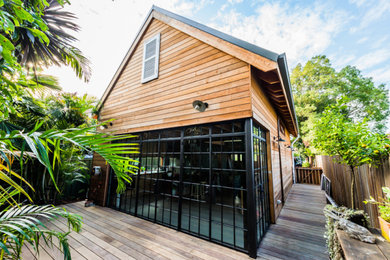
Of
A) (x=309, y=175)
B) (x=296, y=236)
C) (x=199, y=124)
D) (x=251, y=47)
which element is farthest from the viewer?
(x=309, y=175)

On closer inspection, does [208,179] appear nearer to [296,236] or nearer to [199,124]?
[199,124]

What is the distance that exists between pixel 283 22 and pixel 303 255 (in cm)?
705

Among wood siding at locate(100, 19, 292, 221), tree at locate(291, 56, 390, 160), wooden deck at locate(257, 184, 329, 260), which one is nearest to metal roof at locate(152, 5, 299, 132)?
wood siding at locate(100, 19, 292, 221)

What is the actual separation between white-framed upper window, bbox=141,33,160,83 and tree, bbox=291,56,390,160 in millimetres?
13074

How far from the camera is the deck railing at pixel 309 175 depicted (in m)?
9.59

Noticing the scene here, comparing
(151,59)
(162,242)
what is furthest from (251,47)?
(162,242)

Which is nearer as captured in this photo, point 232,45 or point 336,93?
point 232,45

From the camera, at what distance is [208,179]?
3316mm

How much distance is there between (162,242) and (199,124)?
2450 millimetres

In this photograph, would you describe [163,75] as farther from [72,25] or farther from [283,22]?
[283,22]

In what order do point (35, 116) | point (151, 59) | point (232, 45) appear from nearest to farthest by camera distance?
point (232, 45)
point (35, 116)
point (151, 59)

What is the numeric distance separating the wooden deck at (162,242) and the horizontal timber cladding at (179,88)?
94.5 inches

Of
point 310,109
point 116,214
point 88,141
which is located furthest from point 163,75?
point 310,109

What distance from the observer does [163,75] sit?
13.9 ft
